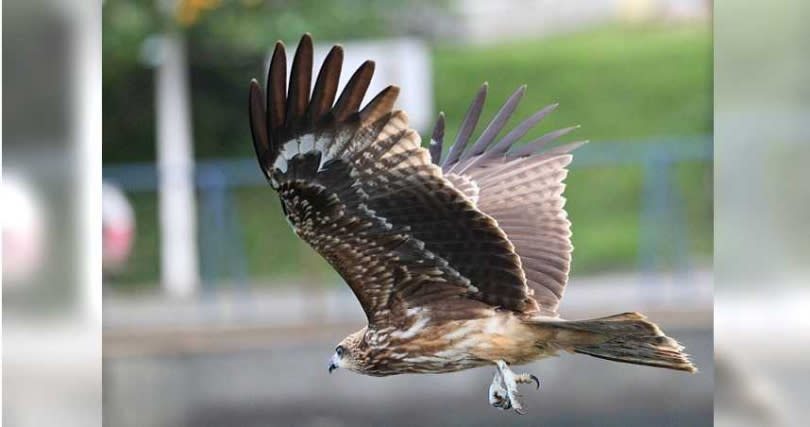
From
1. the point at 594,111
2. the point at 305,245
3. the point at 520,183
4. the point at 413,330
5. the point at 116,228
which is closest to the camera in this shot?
the point at 413,330

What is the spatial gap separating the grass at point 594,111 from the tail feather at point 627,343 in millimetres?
2143

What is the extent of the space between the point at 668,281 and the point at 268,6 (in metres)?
1.73

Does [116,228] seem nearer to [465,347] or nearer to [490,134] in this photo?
[490,134]

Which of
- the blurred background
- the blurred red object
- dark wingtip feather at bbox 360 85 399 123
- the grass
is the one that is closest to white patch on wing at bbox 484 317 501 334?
dark wingtip feather at bbox 360 85 399 123

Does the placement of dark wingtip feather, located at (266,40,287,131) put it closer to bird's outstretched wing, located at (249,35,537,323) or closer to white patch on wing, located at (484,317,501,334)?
bird's outstretched wing, located at (249,35,537,323)

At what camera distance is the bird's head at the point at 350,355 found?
4.21 feet

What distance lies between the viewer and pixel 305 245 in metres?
2.65

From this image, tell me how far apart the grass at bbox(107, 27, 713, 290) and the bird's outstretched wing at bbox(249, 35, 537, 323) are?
6.90ft

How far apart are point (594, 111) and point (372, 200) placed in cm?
387

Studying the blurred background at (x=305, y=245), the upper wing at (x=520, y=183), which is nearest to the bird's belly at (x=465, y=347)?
the upper wing at (x=520, y=183)

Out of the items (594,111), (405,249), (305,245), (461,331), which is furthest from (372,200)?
(594,111)

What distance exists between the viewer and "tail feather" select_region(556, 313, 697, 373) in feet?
3.81

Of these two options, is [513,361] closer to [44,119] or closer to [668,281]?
[44,119]

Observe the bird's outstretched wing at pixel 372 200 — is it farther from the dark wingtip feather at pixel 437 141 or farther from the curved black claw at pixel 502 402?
the dark wingtip feather at pixel 437 141
